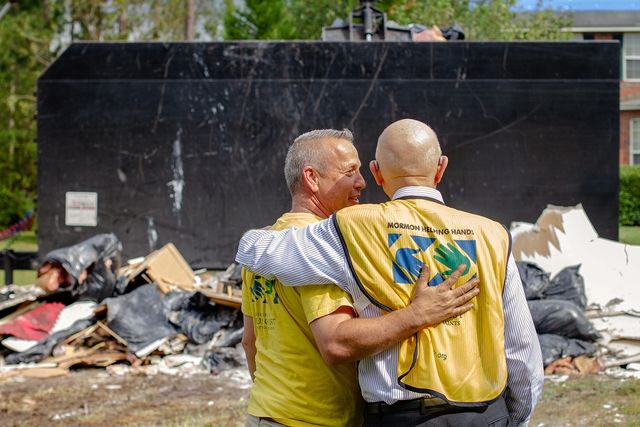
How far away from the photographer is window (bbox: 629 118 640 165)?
1144 inches

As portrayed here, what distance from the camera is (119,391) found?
A: 22.8 feet

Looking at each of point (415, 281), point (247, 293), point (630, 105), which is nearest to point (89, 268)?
point (247, 293)

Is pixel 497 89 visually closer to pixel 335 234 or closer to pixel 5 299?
pixel 5 299

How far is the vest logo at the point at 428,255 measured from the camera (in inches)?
98.0

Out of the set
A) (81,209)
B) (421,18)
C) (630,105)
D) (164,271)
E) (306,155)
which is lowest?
(164,271)

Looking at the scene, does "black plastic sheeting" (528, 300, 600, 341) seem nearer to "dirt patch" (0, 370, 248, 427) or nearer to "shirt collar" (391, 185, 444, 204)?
"dirt patch" (0, 370, 248, 427)

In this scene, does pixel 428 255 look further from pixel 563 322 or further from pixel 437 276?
pixel 563 322

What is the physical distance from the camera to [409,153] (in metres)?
2.62

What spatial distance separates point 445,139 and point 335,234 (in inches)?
361

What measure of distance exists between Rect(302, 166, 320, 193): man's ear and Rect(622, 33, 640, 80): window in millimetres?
30127

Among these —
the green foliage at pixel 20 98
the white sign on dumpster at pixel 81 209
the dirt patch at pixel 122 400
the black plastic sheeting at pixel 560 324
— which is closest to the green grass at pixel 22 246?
the white sign on dumpster at pixel 81 209

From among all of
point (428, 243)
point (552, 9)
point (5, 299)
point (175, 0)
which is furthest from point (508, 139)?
Answer: point (175, 0)

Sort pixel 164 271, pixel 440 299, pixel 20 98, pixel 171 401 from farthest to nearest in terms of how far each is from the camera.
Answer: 1. pixel 20 98
2. pixel 164 271
3. pixel 171 401
4. pixel 440 299

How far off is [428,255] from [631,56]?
102 feet
